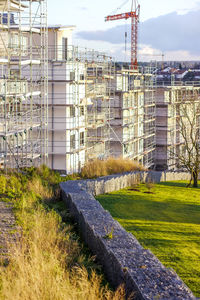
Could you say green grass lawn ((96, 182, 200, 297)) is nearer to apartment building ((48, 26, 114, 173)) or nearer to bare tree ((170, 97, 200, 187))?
bare tree ((170, 97, 200, 187))

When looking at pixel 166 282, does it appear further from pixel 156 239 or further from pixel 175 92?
pixel 175 92

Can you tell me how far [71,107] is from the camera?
31438mm

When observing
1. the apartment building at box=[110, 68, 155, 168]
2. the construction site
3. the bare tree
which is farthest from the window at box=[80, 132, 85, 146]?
the bare tree

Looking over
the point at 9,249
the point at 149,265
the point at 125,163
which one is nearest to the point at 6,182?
the point at 9,249

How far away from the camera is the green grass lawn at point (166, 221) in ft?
39.4

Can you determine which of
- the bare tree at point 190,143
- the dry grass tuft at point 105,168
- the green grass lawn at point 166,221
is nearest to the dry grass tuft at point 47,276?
the green grass lawn at point 166,221

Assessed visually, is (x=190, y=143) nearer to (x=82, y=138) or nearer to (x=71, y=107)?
(x=82, y=138)

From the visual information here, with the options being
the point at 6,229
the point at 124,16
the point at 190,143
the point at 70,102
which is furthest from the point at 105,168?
the point at 124,16

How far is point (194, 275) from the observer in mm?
11039

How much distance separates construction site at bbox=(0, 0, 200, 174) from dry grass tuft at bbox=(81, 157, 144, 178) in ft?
8.11

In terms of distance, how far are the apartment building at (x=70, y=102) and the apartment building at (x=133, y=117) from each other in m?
3.41

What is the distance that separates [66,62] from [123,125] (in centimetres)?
1069

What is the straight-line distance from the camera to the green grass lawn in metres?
12.0

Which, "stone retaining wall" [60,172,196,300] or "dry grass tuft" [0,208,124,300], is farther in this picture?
"stone retaining wall" [60,172,196,300]
